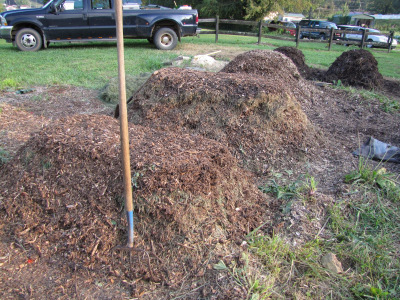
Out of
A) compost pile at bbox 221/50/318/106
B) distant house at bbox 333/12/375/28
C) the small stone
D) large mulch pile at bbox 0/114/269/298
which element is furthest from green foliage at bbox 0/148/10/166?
distant house at bbox 333/12/375/28

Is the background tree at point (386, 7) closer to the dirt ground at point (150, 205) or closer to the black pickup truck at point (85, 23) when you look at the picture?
the black pickup truck at point (85, 23)

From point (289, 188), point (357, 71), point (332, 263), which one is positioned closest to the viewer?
point (332, 263)

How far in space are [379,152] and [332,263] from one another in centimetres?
252

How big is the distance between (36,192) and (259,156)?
245cm

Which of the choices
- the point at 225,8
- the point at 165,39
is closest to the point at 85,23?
the point at 165,39

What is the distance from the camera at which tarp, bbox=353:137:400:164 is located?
4289mm

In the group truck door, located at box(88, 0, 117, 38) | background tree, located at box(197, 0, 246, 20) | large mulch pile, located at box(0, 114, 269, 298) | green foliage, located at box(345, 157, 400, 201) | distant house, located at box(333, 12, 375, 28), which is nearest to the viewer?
large mulch pile, located at box(0, 114, 269, 298)

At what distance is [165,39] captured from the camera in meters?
12.1

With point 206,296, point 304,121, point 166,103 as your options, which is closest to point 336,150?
point 304,121

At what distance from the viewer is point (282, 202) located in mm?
3154

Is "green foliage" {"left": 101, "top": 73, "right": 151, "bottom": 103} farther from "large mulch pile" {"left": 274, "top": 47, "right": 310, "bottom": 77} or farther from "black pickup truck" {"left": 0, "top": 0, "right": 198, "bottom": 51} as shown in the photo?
"black pickup truck" {"left": 0, "top": 0, "right": 198, "bottom": 51}

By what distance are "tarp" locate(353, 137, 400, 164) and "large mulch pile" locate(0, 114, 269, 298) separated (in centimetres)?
220

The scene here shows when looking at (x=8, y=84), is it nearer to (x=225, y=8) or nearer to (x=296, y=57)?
(x=296, y=57)

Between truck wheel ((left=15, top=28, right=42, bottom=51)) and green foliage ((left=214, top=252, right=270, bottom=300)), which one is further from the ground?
truck wheel ((left=15, top=28, right=42, bottom=51))
